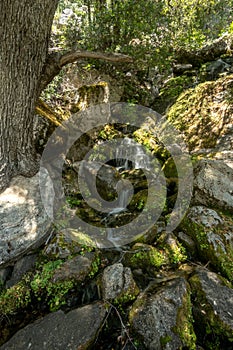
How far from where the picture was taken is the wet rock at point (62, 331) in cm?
234

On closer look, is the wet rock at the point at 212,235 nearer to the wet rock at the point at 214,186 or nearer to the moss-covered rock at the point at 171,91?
the wet rock at the point at 214,186

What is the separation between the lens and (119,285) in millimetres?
2908

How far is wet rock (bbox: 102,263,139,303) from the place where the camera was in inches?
111

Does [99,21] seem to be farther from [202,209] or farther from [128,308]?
[128,308]

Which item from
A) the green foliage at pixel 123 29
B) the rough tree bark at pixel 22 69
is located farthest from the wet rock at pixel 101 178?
the green foliage at pixel 123 29

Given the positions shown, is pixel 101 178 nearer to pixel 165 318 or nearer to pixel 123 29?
pixel 165 318

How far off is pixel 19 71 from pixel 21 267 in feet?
9.02

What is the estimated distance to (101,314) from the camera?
2.65 metres

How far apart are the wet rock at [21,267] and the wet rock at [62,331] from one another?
0.67 m

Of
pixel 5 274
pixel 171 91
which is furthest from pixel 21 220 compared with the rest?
pixel 171 91

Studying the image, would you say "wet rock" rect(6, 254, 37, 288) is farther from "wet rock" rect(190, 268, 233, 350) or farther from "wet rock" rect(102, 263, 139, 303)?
"wet rock" rect(190, 268, 233, 350)

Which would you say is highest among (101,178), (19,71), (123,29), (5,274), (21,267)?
(123,29)

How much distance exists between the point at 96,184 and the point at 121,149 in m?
1.90

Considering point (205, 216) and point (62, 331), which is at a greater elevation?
point (205, 216)
